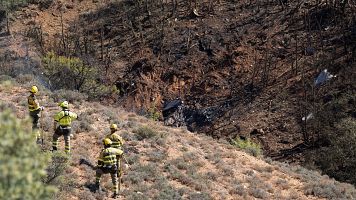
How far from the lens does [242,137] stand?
32344 millimetres

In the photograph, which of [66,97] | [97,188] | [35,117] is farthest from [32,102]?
[66,97]

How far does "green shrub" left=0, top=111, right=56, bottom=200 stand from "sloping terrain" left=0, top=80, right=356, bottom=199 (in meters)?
6.58

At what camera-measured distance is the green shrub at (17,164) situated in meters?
5.70

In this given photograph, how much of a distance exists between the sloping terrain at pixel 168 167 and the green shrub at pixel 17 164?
6.58 metres

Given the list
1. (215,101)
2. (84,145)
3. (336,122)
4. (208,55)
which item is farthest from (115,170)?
(208,55)

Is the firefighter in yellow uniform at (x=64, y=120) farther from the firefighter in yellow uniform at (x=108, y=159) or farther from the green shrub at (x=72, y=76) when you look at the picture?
the green shrub at (x=72, y=76)

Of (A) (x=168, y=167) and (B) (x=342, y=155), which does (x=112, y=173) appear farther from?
(B) (x=342, y=155)

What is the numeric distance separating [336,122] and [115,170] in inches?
792

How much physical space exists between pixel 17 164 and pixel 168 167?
11.0 m

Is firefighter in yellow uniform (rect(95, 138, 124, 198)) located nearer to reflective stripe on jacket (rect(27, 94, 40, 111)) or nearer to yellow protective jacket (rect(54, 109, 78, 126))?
yellow protective jacket (rect(54, 109, 78, 126))

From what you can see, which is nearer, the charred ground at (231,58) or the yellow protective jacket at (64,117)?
the yellow protective jacket at (64,117)

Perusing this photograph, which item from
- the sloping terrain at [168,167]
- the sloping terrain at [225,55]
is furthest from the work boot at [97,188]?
the sloping terrain at [225,55]

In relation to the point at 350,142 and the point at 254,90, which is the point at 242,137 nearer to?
the point at 254,90

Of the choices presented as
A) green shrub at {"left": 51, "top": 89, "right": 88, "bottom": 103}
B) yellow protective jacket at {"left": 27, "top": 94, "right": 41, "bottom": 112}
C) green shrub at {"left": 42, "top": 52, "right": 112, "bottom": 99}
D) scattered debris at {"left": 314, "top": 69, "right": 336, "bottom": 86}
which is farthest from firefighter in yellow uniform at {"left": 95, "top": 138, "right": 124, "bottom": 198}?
scattered debris at {"left": 314, "top": 69, "right": 336, "bottom": 86}
